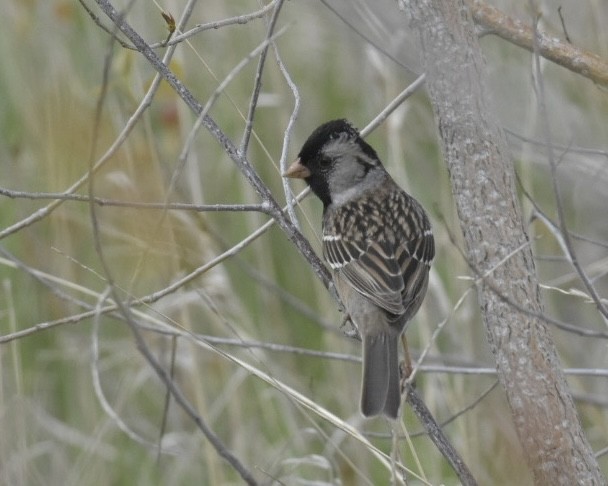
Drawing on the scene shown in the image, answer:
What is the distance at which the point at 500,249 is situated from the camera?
2.23m

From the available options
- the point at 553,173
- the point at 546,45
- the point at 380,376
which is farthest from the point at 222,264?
the point at 553,173

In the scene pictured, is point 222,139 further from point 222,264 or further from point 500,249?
point 222,264

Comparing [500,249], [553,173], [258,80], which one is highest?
[258,80]

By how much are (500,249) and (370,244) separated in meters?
1.42

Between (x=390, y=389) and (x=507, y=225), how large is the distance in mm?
932

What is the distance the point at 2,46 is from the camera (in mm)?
4875

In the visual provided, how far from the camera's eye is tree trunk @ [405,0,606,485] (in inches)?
86.7

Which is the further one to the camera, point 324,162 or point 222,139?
point 324,162

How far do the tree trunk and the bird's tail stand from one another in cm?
76

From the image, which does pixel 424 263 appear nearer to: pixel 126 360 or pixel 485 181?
pixel 485 181

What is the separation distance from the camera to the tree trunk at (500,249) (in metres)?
2.20

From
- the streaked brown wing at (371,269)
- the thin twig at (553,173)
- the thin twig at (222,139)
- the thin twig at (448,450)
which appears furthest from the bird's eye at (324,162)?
the thin twig at (553,173)

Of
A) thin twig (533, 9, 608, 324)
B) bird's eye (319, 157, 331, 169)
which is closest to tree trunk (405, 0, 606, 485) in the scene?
thin twig (533, 9, 608, 324)

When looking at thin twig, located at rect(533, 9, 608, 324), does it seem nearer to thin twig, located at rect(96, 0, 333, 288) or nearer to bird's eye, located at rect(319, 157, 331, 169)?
thin twig, located at rect(96, 0, 333, 288)
